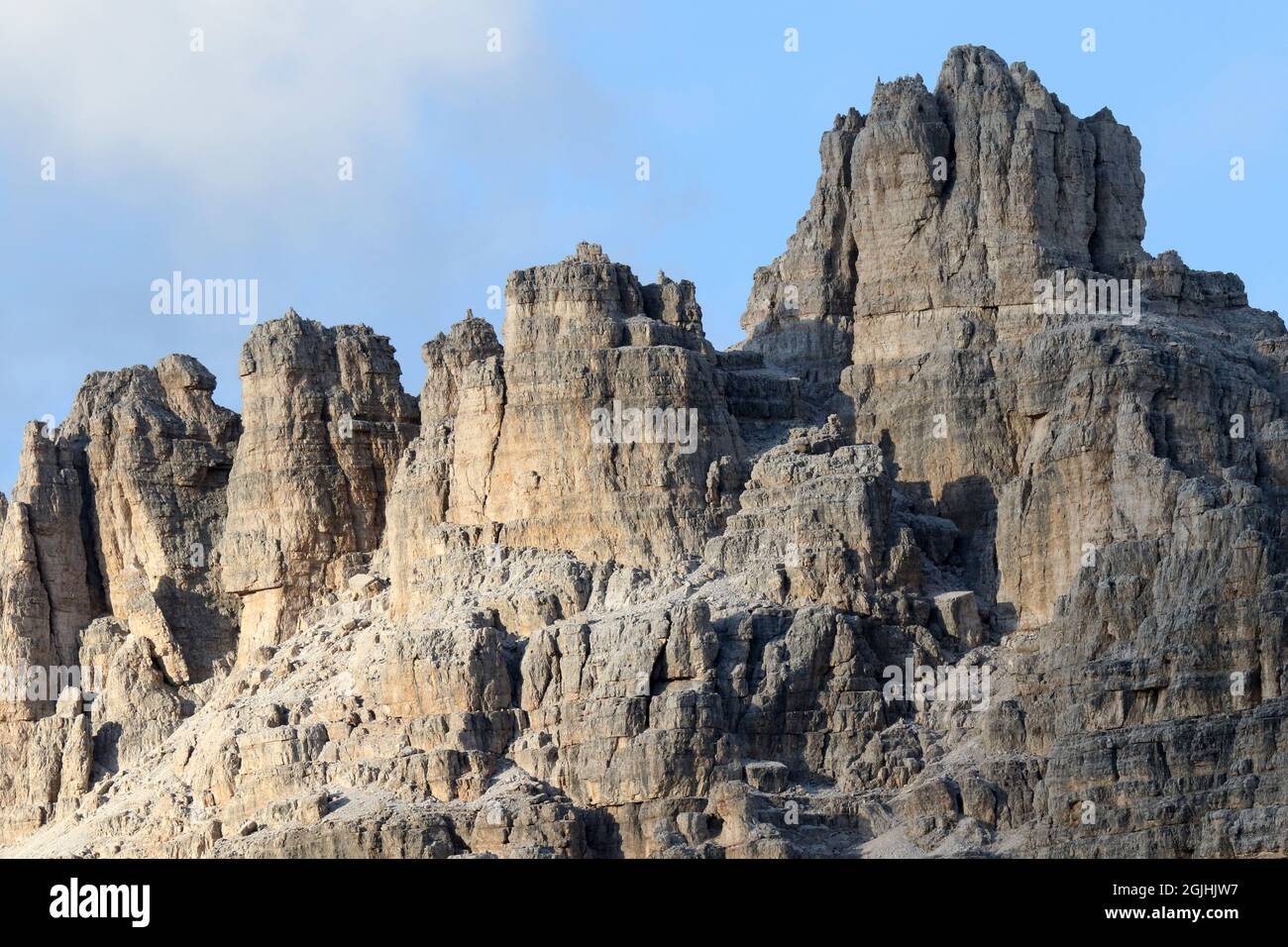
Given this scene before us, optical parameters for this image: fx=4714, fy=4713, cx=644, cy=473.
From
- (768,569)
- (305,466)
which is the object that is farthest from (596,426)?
(305,466)

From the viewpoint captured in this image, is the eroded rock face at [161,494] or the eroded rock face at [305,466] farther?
the eroded rock face at [161,494]

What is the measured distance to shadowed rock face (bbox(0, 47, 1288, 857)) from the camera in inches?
4611

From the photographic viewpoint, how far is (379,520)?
5832 inches

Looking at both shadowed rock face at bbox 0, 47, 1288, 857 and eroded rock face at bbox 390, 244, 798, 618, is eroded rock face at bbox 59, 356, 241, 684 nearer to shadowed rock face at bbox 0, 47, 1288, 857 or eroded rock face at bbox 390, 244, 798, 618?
shadowed rock face at bbox 0, 47, 1288, 857

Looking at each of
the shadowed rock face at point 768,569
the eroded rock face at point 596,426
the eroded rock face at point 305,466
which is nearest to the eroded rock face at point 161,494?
the shadowed rock face at point 768,569

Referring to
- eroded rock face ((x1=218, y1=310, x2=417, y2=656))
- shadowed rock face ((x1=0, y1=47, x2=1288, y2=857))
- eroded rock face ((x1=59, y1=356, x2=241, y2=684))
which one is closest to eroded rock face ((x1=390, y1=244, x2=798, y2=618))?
shadowed rock face ((x1=0, y1=47, x2=1288, y2=857))

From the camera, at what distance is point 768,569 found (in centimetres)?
12619

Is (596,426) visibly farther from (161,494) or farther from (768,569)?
(161,494)

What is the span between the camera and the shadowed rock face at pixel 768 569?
117 meters

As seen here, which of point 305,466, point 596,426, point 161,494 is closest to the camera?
point 596,426

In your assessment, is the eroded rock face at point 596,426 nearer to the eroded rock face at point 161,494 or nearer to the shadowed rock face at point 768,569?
the shadowed rock face at point 768,569

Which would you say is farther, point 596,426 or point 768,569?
point 596,426

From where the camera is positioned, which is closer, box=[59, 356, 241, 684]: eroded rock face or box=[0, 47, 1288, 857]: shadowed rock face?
box=[0, 47, 1288, 857]: shadowed rock face

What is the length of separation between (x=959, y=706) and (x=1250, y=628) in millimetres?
11404
